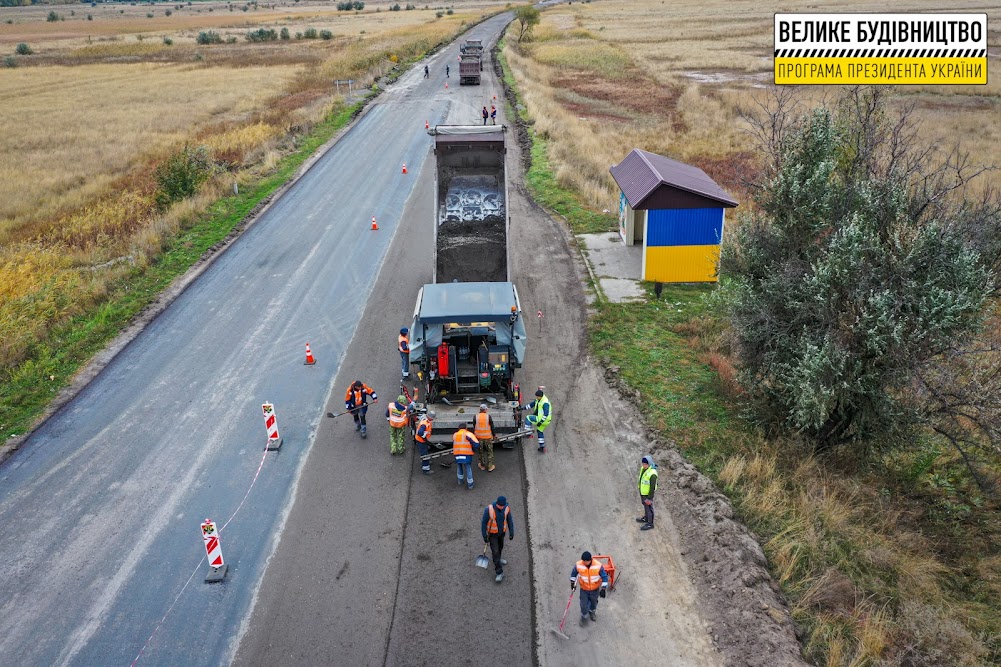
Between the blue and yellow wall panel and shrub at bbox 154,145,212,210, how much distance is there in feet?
62.5

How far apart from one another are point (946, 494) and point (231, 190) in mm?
27915

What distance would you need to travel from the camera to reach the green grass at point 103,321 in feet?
50.8

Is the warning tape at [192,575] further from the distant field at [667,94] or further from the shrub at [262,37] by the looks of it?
the shrub at [262,37]

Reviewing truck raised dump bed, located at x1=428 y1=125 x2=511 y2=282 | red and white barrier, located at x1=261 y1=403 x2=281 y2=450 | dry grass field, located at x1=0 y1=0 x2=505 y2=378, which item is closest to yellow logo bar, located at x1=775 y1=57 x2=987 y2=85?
truck raised dump bed, located at x1=428 y1=125 x2=511 y2=282

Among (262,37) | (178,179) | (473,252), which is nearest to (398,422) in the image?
(473,252)

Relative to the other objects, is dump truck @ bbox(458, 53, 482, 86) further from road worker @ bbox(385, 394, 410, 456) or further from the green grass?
road worker @ bbox(385, 394, 410, 456)

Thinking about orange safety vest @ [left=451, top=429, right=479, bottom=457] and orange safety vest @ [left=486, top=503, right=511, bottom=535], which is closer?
orange safety vest @ [left=486, top=503, right=511, bottom=535]

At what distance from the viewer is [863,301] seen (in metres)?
11.4

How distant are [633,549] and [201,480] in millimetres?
7767

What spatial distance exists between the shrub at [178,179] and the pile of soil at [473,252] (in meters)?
15.5

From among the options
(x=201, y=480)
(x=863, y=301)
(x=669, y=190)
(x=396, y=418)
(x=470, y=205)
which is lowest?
(x=201, y=480)

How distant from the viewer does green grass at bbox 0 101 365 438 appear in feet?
50.8

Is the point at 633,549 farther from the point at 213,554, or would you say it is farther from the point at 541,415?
the point at 213,554

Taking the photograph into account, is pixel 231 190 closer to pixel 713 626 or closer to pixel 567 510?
pixel 567 510
